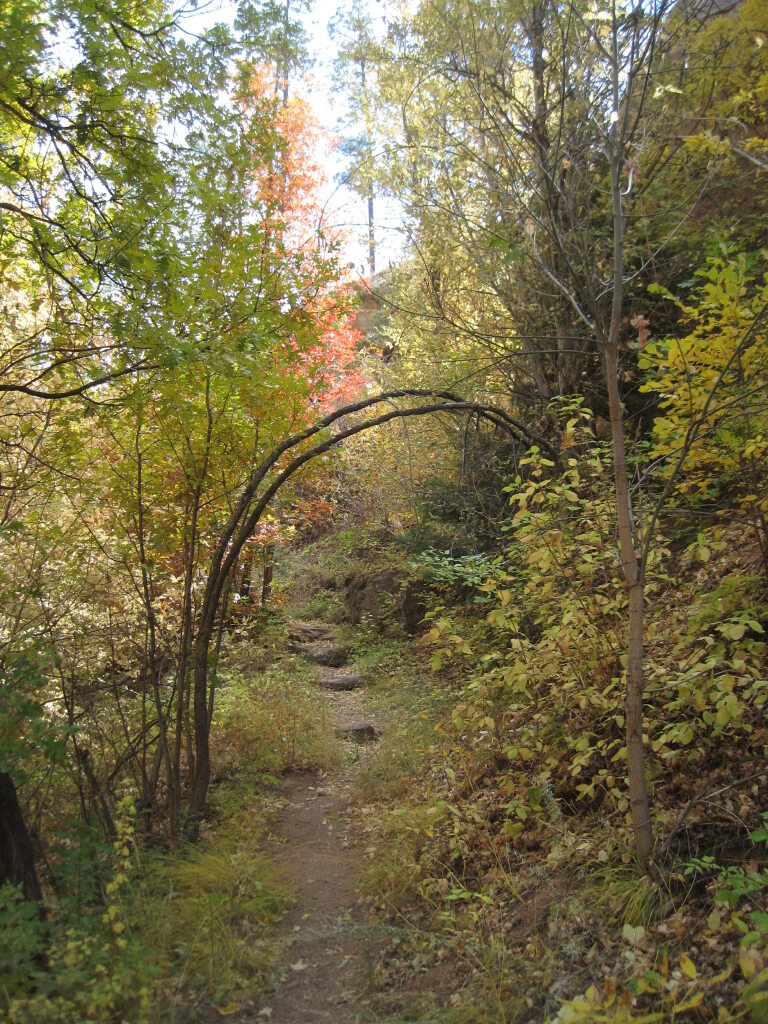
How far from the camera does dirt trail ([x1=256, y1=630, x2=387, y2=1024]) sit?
3172 millimetres

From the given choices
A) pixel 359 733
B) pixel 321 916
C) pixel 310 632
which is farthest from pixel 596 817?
pixel 310 632

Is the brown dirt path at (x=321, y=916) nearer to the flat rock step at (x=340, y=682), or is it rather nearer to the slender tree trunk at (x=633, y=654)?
the slender tree trunk at (x=633, y=654)

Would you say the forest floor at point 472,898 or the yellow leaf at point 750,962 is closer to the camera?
the yellow leaf at point 750,962

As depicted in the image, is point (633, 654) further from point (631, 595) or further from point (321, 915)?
point (321, 915)

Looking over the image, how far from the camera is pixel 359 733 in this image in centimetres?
715

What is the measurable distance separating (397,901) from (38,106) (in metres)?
4.93

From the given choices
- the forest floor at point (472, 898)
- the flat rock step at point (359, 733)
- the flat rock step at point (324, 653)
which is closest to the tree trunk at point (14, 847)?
the forest floor at point (472, 898)

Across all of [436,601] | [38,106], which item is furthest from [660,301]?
[38,106]

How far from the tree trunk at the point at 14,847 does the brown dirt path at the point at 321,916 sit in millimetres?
1236

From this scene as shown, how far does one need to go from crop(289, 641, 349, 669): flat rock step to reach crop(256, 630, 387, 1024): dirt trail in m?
4.22

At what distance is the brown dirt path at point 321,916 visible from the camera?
10.4 feet

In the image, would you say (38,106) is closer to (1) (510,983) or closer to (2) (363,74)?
(1) (510,983)

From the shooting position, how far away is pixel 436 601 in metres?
9.41

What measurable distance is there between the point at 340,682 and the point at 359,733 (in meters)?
2.24
